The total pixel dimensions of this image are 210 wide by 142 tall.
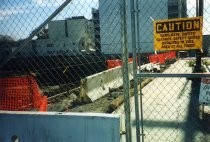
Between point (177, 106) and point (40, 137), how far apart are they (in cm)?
655

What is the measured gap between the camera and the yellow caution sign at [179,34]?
4.60m

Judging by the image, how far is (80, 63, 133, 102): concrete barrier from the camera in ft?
41.0

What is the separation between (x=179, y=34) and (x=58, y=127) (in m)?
2.26

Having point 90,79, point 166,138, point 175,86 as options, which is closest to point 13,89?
point 90,79

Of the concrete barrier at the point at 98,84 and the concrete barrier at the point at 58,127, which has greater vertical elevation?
the concrete barrier at the point at 58,127

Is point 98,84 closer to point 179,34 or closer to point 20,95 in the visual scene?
point 20,95

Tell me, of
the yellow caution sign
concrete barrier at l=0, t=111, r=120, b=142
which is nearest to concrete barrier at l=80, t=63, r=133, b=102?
concrete barrier at l=0, t=111, r=120, b=142

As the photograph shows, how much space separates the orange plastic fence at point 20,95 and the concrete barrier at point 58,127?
4091 millimetres

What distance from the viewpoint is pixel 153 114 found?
974cm

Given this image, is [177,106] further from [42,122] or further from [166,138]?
[42,122]

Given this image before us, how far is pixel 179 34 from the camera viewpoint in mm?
4680

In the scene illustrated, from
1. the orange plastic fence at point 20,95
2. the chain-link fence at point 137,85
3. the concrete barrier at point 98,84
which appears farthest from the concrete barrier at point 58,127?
the concrete barrier at point 98,84

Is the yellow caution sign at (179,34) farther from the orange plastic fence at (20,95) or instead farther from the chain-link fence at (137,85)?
the orange plastic fence at (20,95)

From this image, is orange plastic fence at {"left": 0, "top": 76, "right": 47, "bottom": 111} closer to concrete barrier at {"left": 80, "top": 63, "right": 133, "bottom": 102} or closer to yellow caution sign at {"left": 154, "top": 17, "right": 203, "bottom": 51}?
concrete barrier at {"left": 80, "top": 63, "right": 133, "bottom": 102}
